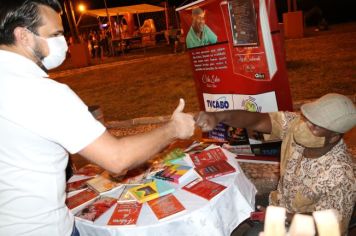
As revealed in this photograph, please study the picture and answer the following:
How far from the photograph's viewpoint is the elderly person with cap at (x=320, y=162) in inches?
78.7

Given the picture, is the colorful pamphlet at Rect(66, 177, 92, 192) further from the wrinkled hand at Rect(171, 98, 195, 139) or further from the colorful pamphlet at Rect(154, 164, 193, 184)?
the wrinkled hand at Rect(171, 98, 195, 139)

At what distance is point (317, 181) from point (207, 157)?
3.20 feet

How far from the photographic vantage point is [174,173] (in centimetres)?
262

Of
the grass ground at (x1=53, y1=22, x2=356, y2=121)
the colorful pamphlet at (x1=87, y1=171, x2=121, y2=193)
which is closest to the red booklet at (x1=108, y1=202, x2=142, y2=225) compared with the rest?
the colorful pamphlet at (x1=87, y1=171, x2=121, y2=193)

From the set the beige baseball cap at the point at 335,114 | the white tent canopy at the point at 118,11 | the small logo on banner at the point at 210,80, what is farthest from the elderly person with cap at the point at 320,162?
the white tent canopy at the point at 118,11

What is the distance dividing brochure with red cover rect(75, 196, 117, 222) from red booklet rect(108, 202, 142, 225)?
87 millimetres

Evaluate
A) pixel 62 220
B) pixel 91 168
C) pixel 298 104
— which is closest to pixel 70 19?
pixel 298 104

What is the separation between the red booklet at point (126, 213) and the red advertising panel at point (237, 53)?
2.14 m

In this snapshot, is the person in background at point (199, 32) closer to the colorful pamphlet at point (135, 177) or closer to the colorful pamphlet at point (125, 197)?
the colorful pamphlet at point (135, 177)

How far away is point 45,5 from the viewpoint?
1.68m

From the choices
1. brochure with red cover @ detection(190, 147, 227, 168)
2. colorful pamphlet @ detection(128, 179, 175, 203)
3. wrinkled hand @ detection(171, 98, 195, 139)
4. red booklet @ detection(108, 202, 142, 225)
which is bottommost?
red booklet @ detection(108, 202, 142, 225)

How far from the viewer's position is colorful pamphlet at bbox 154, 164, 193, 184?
253 cm

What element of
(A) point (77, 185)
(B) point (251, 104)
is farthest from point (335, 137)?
(A) point (77, 185)

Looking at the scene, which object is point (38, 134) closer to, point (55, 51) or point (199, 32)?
point (55, 51)
